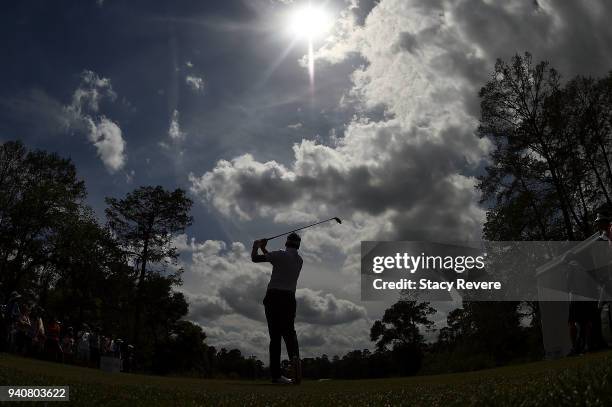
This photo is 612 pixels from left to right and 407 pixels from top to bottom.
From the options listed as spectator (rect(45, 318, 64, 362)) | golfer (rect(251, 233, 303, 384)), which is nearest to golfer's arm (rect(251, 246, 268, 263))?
golfer (rect(251, 233, 303, 384))

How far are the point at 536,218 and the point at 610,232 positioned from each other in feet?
76.9

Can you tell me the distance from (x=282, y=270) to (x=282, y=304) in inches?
23.8

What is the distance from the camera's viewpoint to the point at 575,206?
102 feet

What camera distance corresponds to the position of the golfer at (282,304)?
952cm

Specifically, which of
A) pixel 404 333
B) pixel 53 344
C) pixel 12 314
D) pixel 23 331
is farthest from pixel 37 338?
pixel 404 333

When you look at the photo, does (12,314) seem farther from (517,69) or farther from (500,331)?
(500,331)

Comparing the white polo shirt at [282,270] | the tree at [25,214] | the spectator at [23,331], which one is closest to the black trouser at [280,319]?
the white polo shirt at [282,270]

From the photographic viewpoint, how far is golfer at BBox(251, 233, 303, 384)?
9516 mm

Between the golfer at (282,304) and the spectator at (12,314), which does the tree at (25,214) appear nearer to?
the spectator at (12,314)

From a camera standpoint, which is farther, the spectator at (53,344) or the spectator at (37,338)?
the spectator at (37,338)

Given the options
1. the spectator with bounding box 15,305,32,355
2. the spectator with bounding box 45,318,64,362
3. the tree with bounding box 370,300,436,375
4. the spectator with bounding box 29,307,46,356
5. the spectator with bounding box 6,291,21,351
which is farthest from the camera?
the tree with bounding box 370,300,436,375

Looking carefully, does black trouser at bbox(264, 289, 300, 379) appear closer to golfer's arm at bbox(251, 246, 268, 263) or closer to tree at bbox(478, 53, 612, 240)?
golfer's arm at bbox(251, 246, 268, 263)

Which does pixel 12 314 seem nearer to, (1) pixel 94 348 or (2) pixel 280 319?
(1) pixel 94 348

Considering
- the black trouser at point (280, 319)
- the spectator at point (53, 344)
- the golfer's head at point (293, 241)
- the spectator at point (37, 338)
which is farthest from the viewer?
the spectator at point (37, 338)
